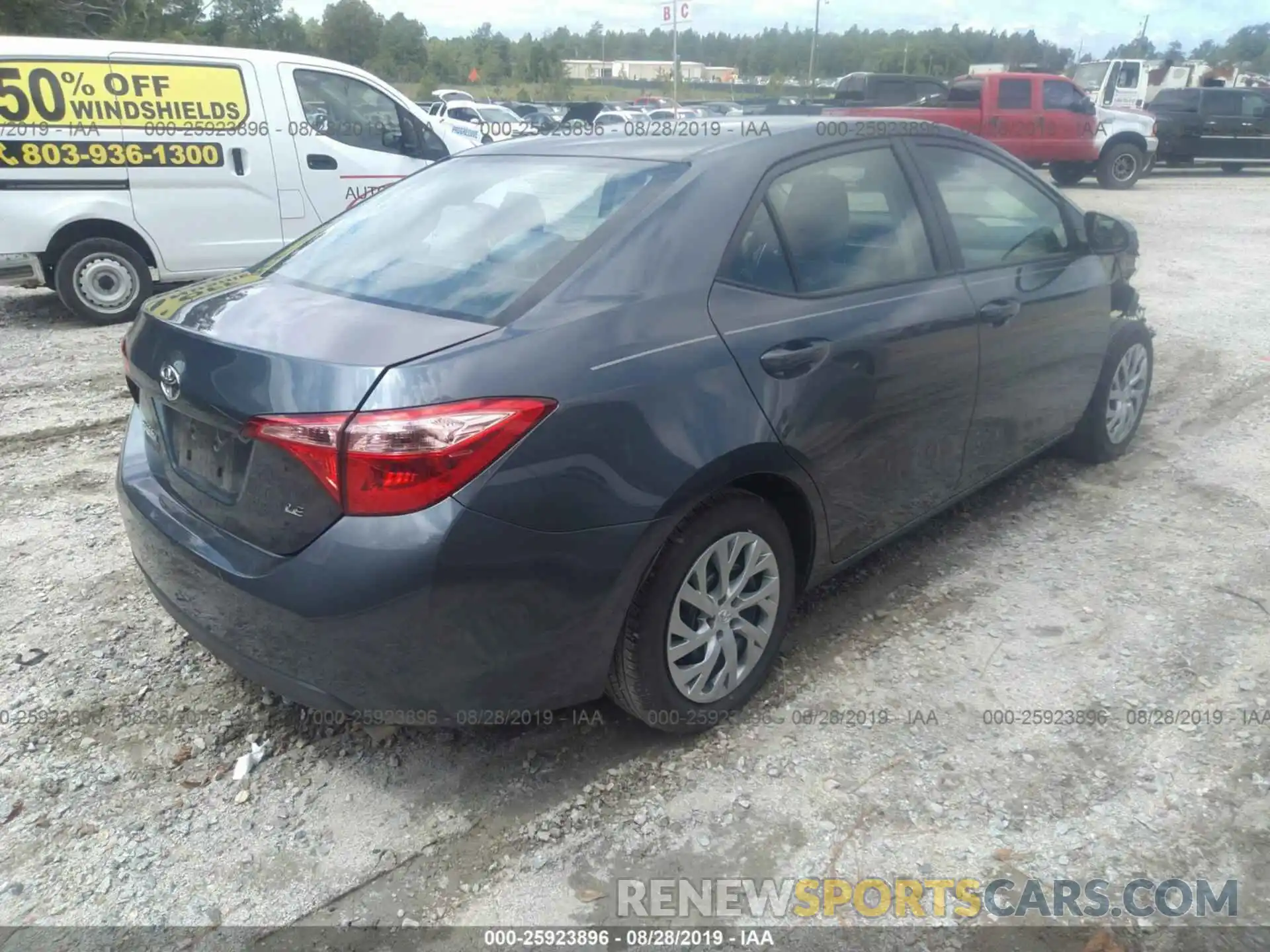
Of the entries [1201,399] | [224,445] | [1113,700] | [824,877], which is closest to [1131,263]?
[1201,399]

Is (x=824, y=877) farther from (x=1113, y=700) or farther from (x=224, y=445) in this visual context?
(x=224, y=445)

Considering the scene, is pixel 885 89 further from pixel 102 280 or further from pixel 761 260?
pixel 761 260

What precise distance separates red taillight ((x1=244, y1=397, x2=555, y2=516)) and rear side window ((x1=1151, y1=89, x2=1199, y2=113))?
76.4 ft

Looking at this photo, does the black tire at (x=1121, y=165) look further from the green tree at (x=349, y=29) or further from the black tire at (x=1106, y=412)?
the green tree at (x=349, y=29)

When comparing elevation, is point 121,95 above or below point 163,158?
above

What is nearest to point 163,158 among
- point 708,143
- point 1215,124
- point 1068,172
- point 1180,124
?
point 708,143

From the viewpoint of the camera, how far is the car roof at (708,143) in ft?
9.34

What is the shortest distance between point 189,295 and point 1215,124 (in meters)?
23.4

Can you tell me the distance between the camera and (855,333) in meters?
2.93

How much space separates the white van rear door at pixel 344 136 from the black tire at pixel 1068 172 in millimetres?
14698

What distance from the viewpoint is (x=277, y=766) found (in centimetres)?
269

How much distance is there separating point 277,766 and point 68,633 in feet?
3.60

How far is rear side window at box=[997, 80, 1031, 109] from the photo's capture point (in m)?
17.0
